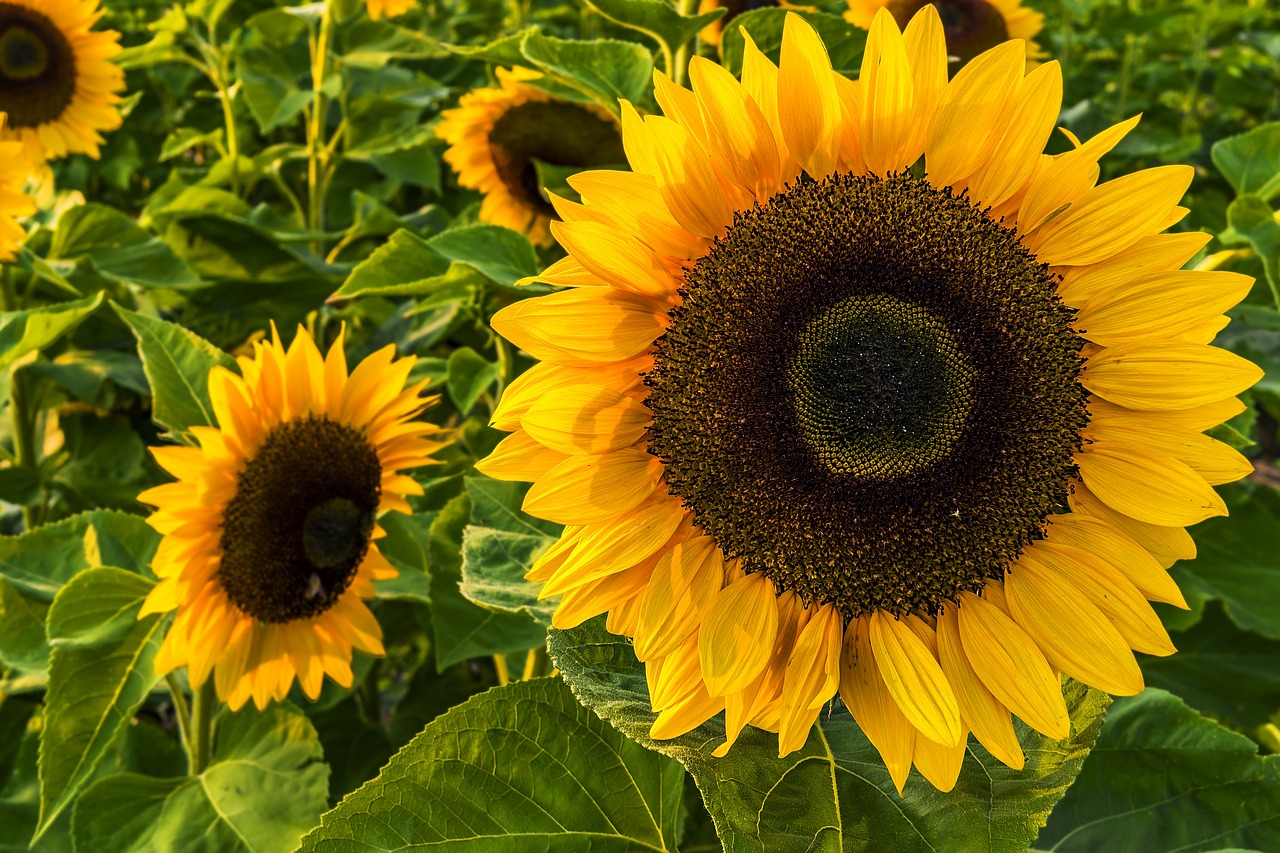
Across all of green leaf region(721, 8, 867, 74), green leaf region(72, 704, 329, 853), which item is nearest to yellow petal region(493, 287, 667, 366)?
green leaf region(721, 8, 867, 74)

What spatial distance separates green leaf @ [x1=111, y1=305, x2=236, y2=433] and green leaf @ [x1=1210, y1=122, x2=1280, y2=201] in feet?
5.06

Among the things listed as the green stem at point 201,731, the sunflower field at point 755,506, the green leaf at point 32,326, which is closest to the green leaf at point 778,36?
the sunflower field at point 755,506

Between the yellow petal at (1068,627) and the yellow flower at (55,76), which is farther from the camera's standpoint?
the yellow flower at (55,76)

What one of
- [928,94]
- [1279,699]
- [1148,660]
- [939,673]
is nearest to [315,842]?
[939,673]

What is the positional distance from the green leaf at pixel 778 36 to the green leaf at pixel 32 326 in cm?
107

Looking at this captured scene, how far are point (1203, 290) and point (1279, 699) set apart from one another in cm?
153

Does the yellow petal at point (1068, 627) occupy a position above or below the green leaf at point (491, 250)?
below

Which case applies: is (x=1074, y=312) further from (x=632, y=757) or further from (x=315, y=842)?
(x=315, y=842)

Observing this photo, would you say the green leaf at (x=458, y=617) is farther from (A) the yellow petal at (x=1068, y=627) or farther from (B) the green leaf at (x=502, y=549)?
(A) the yellow petal at (x=1068, y=627)

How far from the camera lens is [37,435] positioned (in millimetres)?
Answer: 2523

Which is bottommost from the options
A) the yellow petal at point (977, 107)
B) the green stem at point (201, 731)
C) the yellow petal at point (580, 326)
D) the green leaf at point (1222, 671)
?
the green leaf at point (1222, 671)

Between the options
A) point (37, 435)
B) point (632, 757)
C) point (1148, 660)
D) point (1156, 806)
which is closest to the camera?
point (632, 757)

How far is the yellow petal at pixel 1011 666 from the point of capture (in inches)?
32.9

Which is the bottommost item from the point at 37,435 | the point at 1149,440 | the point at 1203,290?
the point at 37,435
